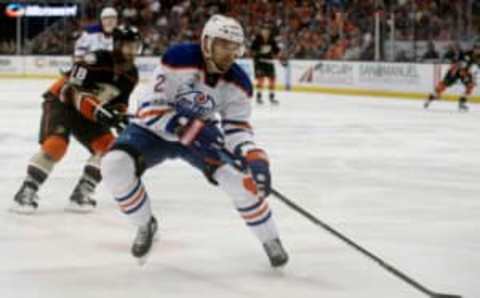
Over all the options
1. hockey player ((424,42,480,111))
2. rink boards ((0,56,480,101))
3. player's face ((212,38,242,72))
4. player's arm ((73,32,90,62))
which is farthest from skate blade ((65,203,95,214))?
rink boards ((0,56,480,101))

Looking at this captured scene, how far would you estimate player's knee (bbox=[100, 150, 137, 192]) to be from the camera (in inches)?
141

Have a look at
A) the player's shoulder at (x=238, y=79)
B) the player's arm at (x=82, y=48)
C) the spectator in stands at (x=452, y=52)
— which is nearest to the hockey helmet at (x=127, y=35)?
the player's arm at (x=82, y=48)

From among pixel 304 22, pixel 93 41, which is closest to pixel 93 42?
pixel 93 41

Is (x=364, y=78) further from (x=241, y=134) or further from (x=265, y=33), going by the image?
(x=241, y=134)

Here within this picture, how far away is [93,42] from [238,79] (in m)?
1.60

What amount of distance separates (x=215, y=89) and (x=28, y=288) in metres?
1.02

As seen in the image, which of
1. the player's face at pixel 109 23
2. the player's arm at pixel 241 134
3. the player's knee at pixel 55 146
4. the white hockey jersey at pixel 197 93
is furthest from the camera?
the player's face at pixel 109 23

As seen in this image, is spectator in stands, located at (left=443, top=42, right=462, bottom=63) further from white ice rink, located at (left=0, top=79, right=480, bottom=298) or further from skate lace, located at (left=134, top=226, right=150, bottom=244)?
skate lace, located at (left=134, top=226, right=150, bottom=244)

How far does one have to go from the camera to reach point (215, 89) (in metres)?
3.63

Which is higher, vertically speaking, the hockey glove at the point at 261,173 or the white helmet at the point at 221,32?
the white helmet at the point at 221,32

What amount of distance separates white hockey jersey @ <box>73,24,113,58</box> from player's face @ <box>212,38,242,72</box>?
151cm

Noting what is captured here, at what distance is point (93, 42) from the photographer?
501 cm

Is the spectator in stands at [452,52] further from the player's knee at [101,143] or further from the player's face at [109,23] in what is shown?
the player's knee at [101,143]

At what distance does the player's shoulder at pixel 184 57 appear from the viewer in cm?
358
